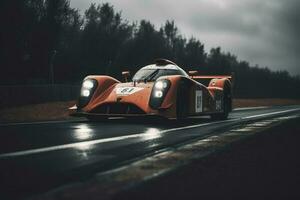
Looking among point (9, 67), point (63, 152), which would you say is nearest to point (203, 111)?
point (63, 152)

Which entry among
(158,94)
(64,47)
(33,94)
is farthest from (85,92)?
(64,47)

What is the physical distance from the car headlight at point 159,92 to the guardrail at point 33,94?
13.3 metres

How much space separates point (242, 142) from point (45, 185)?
4.23 meters

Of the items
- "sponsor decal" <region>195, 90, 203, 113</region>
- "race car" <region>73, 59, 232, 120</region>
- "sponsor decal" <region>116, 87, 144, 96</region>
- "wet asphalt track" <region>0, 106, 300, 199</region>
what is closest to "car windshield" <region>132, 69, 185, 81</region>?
"race car" <region>73, 59, 232, 120</region>

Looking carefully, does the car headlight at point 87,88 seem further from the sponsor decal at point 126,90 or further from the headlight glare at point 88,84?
the sponsor decal at point 126,90

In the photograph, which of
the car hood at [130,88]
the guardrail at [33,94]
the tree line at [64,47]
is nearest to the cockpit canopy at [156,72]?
the car hood at [130,88]

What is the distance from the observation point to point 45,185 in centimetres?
389

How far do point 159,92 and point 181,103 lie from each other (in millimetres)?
710

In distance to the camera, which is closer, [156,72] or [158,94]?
[158,94]

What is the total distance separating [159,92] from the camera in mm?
10625

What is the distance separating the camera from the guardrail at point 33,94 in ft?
79.2

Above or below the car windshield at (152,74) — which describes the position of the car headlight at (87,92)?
below

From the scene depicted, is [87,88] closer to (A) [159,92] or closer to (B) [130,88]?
(B) [130,88]

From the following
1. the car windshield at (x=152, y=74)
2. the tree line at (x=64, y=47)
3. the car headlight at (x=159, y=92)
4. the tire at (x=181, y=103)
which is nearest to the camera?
the car headlight at (x=159, y=92)
